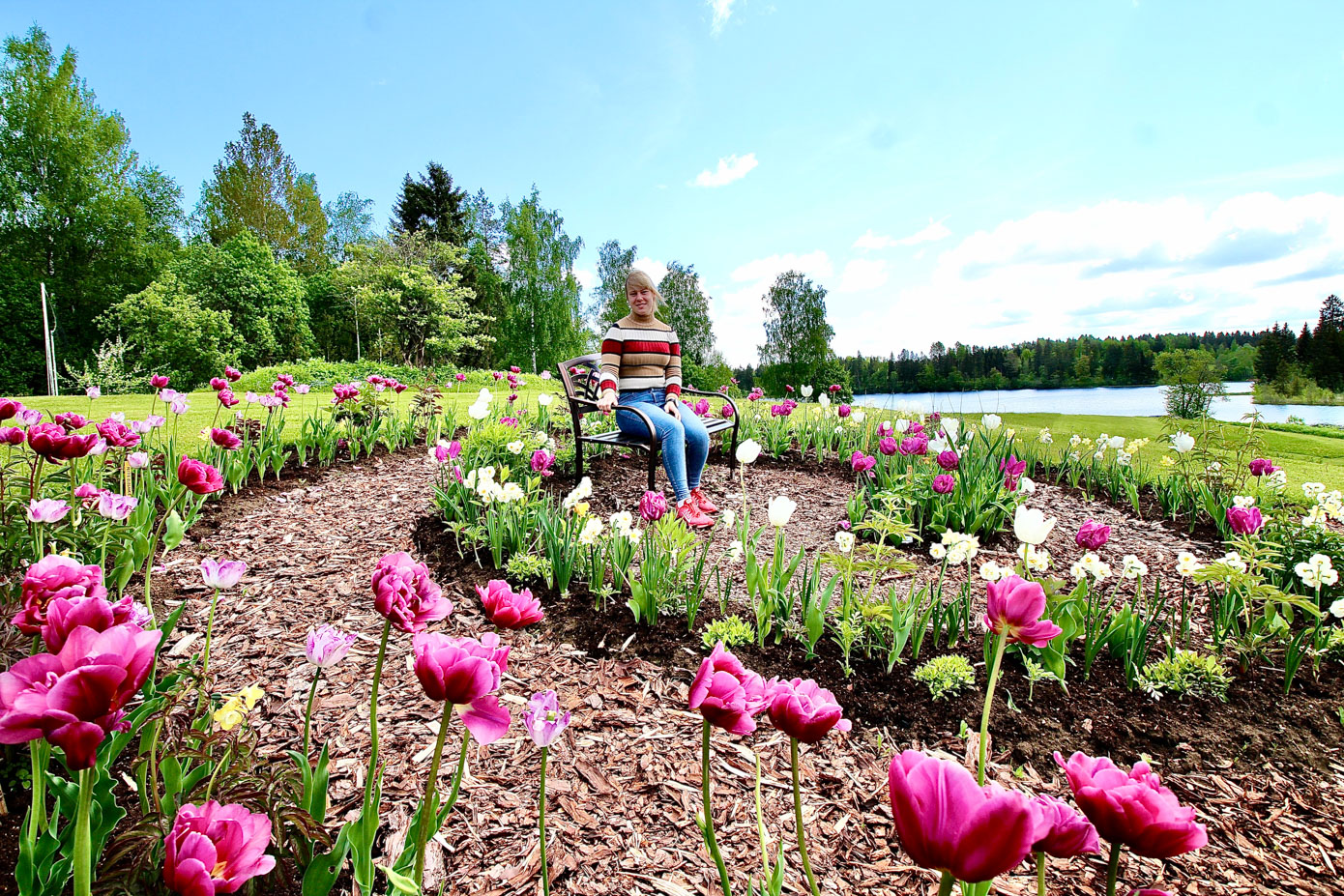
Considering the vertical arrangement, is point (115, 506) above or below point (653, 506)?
above

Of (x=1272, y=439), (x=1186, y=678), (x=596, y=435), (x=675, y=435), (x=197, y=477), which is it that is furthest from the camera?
(x=1272, y=439)

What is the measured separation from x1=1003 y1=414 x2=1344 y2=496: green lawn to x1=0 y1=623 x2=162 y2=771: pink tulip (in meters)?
5.31

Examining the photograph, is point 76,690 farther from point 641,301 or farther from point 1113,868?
point 641,301

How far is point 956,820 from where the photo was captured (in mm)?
557

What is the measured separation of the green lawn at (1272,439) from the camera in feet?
16.7

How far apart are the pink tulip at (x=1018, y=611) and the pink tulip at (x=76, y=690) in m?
1.21

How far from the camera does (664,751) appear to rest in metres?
1.87

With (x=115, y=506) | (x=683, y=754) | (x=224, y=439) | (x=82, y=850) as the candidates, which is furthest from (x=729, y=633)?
(x=224, y=439)

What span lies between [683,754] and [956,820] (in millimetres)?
1454

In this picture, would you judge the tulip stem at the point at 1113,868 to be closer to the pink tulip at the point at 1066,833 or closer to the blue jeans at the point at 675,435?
the pink tulip at the point at 1066,833

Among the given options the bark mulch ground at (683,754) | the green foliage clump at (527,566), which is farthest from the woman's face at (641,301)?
the bark mulch ground at (683,754)

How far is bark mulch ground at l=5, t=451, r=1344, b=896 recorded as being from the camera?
1513 millimetres

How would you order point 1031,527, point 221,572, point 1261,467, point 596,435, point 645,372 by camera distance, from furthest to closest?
1. point 596,435
2. point 645,372
3. point 1261,467
4. point 1031,527
5. point 221,572

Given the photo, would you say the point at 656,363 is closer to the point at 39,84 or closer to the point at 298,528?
the point at 298,528
